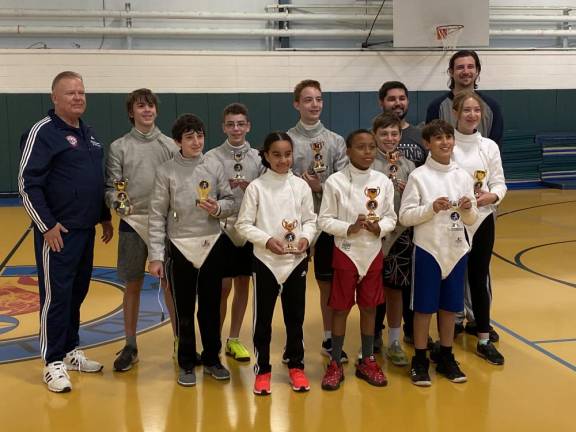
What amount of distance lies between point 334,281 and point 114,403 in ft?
4.26

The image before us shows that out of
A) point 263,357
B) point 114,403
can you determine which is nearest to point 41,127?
point 114,403

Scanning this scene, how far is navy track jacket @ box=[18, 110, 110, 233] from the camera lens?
3.22 meters

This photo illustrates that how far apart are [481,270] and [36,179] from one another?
8.33ft

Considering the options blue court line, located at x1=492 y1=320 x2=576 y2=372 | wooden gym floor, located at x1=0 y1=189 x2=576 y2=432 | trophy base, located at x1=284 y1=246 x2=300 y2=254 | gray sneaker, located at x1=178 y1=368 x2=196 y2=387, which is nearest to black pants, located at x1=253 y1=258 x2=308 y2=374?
trophy base, located at x1=284 y1=246 x2=300 y2=254

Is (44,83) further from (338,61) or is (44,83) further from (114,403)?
(114,403)

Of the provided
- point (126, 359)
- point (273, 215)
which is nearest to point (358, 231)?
point (273, 215)

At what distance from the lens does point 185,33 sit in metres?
10.1

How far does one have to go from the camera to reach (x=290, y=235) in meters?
3.16

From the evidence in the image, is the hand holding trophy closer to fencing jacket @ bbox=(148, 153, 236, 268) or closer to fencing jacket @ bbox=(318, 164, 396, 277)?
fencing jacket @ bbox=(318, 164, 396, 277)

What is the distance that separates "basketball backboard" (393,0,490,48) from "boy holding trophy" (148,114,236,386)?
25.6 ft

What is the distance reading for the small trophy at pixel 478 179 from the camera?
11.2 ft

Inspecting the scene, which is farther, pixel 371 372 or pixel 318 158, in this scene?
pixel 318 158

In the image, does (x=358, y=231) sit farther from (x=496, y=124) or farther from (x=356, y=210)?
(x=496, y=124)

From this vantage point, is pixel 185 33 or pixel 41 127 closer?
pixel 41 127
